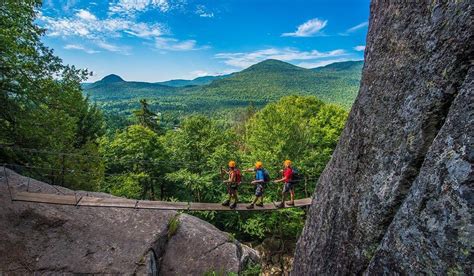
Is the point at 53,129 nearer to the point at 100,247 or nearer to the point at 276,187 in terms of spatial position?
the point at 100,247

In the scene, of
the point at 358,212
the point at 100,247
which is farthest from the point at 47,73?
the point at 358,212

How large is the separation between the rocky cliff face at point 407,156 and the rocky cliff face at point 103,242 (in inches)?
262

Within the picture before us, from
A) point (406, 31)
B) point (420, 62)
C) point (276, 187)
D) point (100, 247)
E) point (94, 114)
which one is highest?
point (406, 31)

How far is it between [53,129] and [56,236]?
5286mm

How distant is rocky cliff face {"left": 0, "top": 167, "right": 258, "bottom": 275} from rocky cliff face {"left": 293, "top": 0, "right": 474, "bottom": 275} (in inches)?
262

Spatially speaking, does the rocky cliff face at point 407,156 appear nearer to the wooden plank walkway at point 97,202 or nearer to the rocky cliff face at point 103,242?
the wooden plank walkway at point 97,202

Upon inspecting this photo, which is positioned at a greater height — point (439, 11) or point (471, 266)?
point (439, 11)

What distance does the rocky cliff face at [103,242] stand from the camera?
30.4ft

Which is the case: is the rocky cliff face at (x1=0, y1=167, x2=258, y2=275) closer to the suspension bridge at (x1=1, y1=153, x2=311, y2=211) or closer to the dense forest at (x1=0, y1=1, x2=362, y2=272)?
the suspension bridge at (x1=1, y1=153, x2=311, y2=211)

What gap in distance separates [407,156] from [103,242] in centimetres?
965

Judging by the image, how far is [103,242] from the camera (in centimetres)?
1012

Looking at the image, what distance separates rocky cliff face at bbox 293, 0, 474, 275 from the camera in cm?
276

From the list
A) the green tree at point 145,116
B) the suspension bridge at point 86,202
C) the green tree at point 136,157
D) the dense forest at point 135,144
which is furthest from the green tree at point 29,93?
the green tree at point 145,116

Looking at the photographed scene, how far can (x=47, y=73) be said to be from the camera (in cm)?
1302
